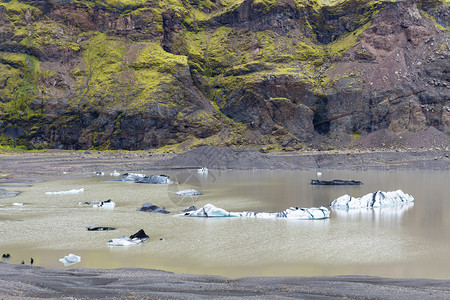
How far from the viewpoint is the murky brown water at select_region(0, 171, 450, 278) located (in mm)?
16656

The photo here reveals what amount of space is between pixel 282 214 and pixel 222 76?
349ft

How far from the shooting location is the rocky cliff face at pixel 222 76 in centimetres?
11025

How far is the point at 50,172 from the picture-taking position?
6688 cm

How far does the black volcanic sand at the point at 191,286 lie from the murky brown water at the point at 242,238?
1.64m

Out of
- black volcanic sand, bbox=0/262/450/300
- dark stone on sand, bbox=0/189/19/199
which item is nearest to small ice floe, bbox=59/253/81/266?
black volcanic sand, bbox=0/262/450/300

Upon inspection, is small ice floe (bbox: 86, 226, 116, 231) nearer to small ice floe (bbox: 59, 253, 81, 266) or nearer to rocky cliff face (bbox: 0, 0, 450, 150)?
small ice floe (bbox: 59, 253, 81, 266)

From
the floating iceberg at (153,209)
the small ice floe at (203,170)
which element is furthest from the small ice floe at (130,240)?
the small ice floe at (203,170)

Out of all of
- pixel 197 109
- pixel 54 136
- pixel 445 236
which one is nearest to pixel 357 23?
pixel 197 109

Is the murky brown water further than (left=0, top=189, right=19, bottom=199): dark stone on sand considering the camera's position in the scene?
No

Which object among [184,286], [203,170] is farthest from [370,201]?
[203,170]

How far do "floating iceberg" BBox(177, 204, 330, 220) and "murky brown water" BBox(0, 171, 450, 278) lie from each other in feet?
2.83

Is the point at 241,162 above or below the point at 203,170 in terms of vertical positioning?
above

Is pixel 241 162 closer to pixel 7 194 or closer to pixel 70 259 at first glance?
pixel 7 194

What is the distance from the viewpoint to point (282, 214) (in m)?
27.5
